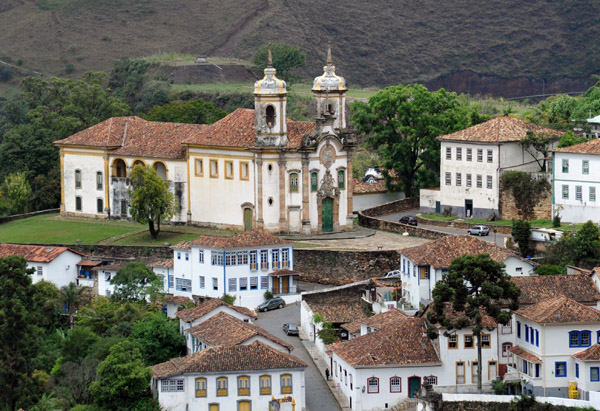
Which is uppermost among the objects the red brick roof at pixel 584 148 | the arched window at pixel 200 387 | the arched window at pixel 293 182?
the red brick roof at pixel 584 148

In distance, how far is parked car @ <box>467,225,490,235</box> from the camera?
104188 mm

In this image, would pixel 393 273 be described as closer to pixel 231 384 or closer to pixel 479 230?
pixel 479 230

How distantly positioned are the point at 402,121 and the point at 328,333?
1254 inches

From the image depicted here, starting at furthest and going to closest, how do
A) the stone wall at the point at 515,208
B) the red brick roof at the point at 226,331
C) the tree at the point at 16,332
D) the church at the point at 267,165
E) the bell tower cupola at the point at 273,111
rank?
the church at the point at 267,165, the bell tower cupola at the point at 273,111, the stone wall at the point at 515,208, the tree at the point at 16,332, the red brick roof at the point at 226,331

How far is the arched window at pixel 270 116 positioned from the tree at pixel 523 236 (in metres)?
18.4

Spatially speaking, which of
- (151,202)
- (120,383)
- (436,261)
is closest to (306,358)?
(436,261)

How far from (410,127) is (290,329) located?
2862 centimetres

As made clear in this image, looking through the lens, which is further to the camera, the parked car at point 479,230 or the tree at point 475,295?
the parked car at point 479,230

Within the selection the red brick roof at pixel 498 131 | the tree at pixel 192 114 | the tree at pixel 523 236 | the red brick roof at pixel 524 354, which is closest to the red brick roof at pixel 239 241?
the tree at pixel 523 236

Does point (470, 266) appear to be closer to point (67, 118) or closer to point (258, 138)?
point (258, 138)

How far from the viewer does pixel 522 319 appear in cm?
8144

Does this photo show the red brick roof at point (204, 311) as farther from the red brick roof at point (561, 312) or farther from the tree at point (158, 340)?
the red brick roof at point (561, 312)

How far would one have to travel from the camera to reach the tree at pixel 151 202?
109m

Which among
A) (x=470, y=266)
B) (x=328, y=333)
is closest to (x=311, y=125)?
(x=328, y=333)
